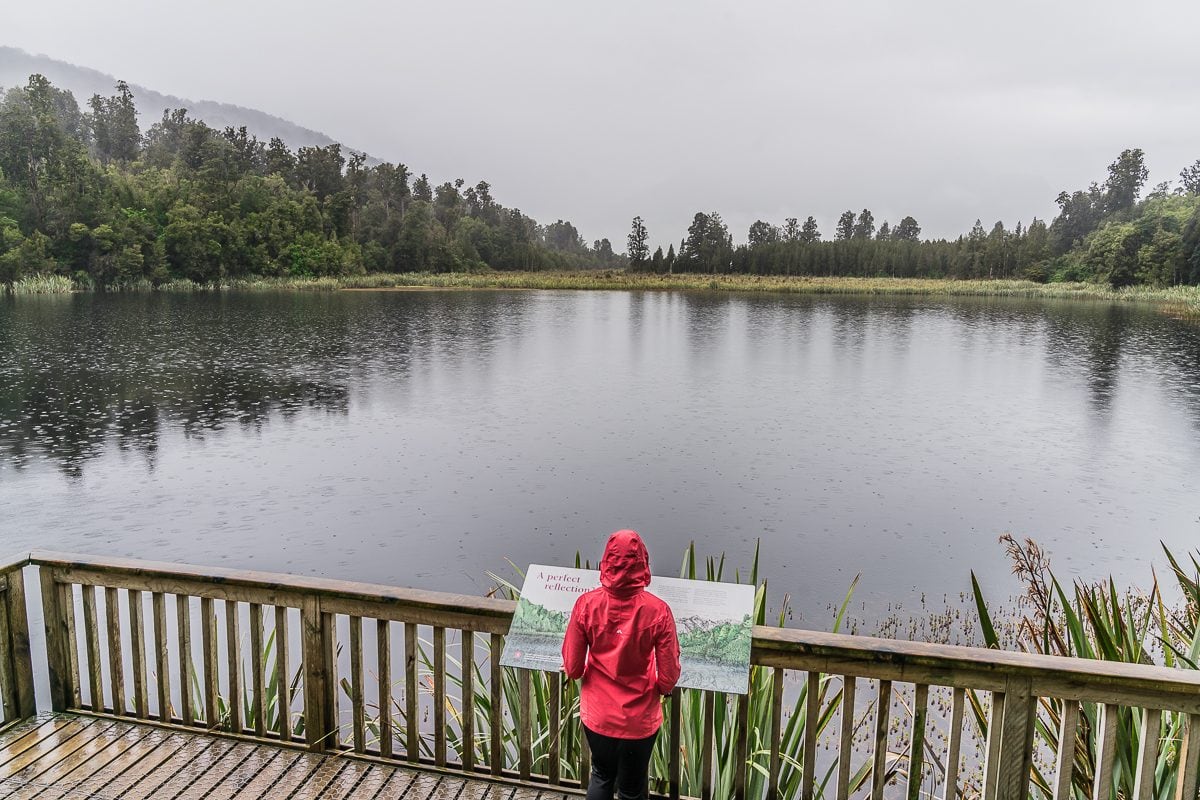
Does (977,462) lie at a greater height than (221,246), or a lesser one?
lesser

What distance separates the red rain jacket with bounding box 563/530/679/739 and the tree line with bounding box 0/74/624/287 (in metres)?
58.3

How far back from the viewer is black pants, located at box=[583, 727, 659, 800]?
2.67 metres

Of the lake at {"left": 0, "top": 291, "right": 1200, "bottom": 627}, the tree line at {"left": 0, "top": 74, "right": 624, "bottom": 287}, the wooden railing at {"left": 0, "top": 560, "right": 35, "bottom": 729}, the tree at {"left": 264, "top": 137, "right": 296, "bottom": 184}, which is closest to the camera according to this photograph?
the wooden railing at {"left": 0, "top": 560, "right": 35, "bottom": 729}

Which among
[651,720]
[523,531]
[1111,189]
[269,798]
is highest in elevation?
[1111,189]

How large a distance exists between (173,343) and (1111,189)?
10090cm

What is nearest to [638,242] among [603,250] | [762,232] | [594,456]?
[762,232]

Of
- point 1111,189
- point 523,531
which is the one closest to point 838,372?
point 523,531

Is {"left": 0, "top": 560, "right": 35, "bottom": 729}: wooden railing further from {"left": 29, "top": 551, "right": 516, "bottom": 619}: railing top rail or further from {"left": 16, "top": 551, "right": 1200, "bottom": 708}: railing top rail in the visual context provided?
{"left": 16, "top": 551, "right": 1200, "bottom": 708}: railing top rail

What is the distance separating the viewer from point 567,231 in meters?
172

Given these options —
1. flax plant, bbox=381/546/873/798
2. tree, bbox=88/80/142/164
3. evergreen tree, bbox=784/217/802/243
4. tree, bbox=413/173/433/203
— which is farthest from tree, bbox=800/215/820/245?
flax plant, bbox=381/546/873/798

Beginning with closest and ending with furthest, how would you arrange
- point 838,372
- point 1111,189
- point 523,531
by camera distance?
point 523,531, point 838,372, point 1111,189

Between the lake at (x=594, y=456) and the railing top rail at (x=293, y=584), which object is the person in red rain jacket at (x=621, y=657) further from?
the lake at (x=594, y=456)

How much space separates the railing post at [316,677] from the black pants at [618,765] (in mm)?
1137

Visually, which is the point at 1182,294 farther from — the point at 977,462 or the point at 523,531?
the point at 523,531
